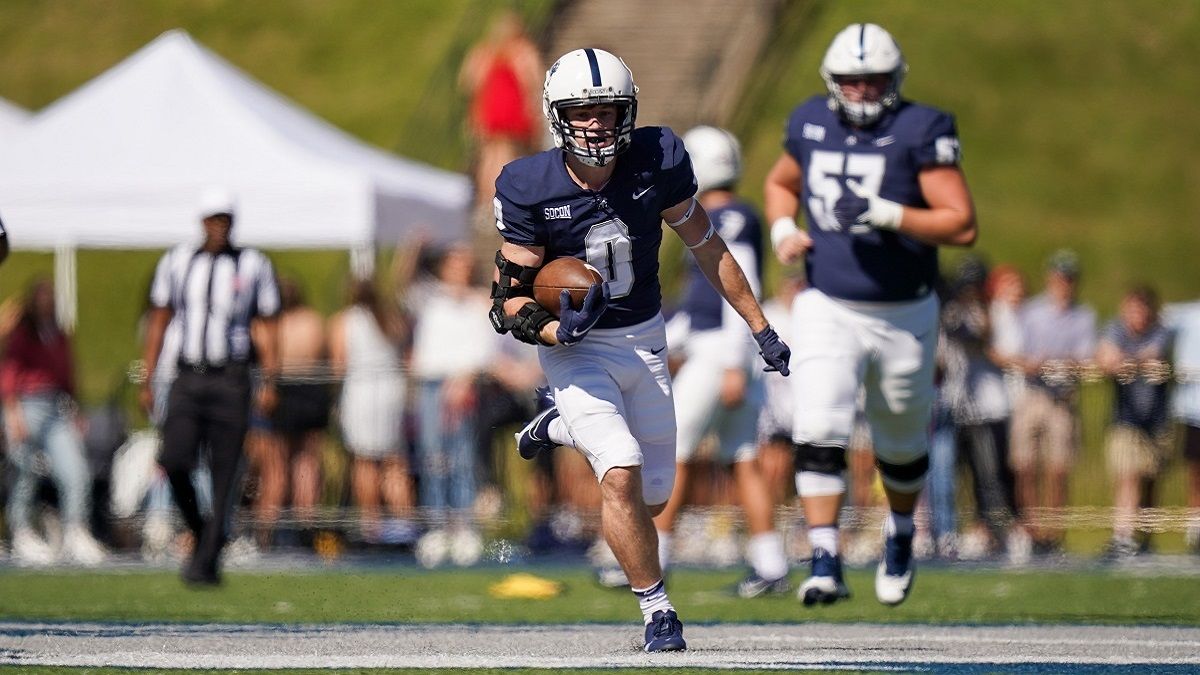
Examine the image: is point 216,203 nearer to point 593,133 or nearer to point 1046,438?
point 593,133

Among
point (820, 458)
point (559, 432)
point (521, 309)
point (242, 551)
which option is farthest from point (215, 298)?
point (521, 309)

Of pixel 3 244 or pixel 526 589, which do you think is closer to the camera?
pixel 3 244

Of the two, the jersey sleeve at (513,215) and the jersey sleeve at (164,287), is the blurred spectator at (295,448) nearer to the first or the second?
the jersey sleeve at (164,287)

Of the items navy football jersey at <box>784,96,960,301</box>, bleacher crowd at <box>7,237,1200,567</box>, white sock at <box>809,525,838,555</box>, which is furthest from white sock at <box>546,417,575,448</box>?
bleacher crowd at <box>7,237,1200,567</box>

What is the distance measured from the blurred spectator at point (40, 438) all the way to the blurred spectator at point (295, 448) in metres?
1.18

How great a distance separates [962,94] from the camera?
25625mm

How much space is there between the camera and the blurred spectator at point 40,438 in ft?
45.9

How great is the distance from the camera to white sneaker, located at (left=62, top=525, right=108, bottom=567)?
13859mm

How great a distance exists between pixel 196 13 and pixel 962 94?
13465 mm

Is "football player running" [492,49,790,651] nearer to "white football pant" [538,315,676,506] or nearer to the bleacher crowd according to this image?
"white football pant" [538,315,676,506]

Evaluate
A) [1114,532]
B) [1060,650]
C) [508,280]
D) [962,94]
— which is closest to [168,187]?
[1114,532]

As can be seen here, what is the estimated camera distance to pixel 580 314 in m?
6.81

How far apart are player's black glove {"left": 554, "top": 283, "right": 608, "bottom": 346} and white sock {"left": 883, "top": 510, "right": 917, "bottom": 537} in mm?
2556

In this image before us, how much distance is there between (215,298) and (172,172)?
184 inches
